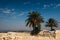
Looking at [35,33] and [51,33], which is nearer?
[51,33]

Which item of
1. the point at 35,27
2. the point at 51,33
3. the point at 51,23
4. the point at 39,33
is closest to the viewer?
the point at 51,33

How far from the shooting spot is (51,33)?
33.9 metres

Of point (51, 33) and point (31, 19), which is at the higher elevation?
point (31, 19)

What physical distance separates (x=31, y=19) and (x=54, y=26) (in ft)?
27.1

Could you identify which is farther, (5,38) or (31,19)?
(31,19)

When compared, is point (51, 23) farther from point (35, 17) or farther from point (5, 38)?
point (5, 38)

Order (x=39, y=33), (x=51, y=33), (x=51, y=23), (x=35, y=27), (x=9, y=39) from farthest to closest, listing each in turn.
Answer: (x=51, y=23) < (x=35, y=27) < (x=39, y=33) < (x=51, y=33) < (x=9, y=39)

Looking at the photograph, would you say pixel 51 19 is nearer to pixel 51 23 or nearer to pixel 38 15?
pixel 51 23

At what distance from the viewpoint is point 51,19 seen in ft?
149

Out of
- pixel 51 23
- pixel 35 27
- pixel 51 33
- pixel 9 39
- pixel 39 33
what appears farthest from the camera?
pixel 51 23

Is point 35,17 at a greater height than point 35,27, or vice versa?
point 35,17

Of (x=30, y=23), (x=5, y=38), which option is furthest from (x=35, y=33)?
(x=5, y=38)

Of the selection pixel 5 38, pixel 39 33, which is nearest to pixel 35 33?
pixel 39 33

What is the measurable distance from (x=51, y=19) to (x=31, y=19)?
23.8ft
